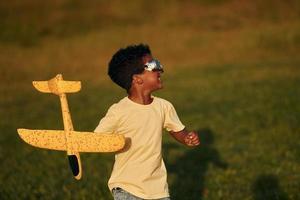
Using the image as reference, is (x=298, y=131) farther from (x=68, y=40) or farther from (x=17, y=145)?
(x=68, y=40)

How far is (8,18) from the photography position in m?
48.8

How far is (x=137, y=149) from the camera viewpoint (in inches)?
208

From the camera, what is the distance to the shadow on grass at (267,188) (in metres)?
8.52

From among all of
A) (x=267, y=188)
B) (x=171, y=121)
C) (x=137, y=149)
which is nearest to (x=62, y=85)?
(x=137, y=149)

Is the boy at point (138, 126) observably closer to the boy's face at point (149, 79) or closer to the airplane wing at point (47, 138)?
the boy's face at point (149, 79)

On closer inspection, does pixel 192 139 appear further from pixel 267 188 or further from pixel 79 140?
pixel 267 188

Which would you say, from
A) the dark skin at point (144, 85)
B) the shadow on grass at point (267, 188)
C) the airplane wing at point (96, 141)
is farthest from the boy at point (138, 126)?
the shadow on grass at point (267, 188)

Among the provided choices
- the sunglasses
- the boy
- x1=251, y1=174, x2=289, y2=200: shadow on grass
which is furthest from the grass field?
the sunglasses

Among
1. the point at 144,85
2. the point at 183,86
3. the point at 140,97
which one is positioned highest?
the point at 144,85

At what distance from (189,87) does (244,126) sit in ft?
32.1

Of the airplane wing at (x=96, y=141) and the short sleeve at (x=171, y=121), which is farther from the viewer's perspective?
the short sleeve at (x=171, y=121)

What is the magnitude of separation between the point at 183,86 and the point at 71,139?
20.2 m

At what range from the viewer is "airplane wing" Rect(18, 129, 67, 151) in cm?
507

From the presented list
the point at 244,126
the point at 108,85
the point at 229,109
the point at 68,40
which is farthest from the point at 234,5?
the point at 244,126
